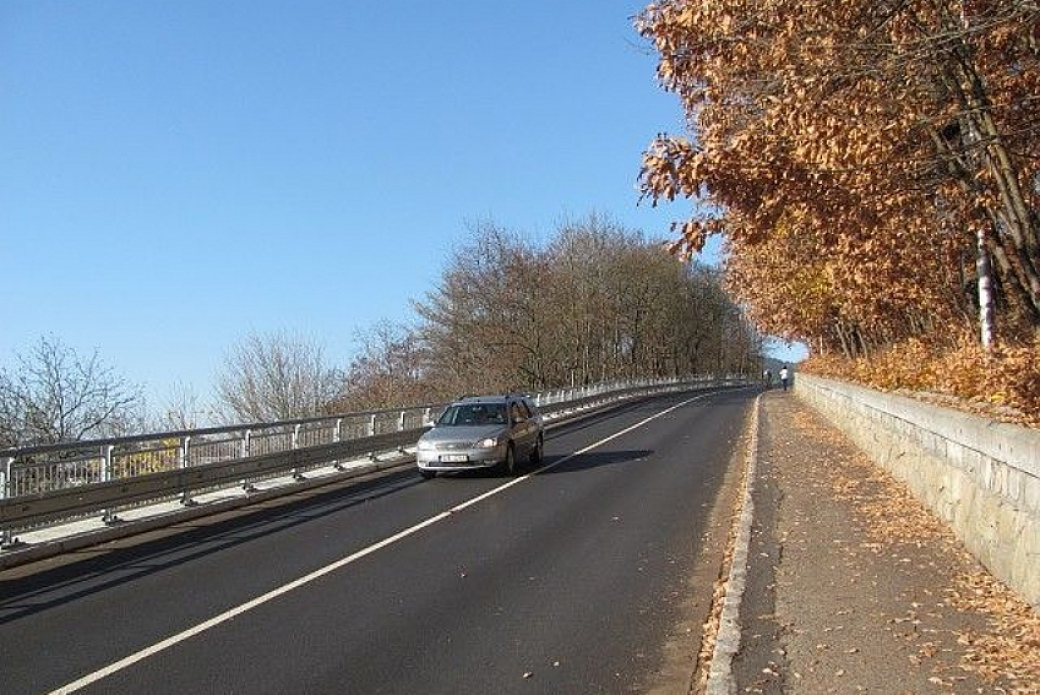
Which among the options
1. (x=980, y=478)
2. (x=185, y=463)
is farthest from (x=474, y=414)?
(x=980, y=478)

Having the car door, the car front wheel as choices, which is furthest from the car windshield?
the car front wheel

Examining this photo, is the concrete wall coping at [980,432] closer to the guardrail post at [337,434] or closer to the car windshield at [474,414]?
the car windshield at [474,414]

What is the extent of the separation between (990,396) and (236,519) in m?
10.9

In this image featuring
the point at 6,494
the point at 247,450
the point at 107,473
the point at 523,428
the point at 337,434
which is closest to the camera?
the point at 6,494

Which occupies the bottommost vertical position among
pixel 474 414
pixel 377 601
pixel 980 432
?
pixel 377 601

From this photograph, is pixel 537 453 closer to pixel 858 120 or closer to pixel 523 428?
pixel 523 428

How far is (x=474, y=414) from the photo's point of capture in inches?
832

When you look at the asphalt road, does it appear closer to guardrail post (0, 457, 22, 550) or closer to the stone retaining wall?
guardrail post (0, 457, 22, 550)

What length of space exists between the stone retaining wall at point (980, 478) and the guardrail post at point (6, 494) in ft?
33.2

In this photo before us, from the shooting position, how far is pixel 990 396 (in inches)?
522

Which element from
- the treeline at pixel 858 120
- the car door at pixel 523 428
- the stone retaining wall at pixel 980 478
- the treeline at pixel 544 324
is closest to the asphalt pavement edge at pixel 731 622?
the stone retaining wall at pixel 980 478

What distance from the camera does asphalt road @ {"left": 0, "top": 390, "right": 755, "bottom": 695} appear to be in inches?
254

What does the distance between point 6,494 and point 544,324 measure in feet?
162

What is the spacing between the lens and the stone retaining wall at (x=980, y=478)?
6.81 metres
